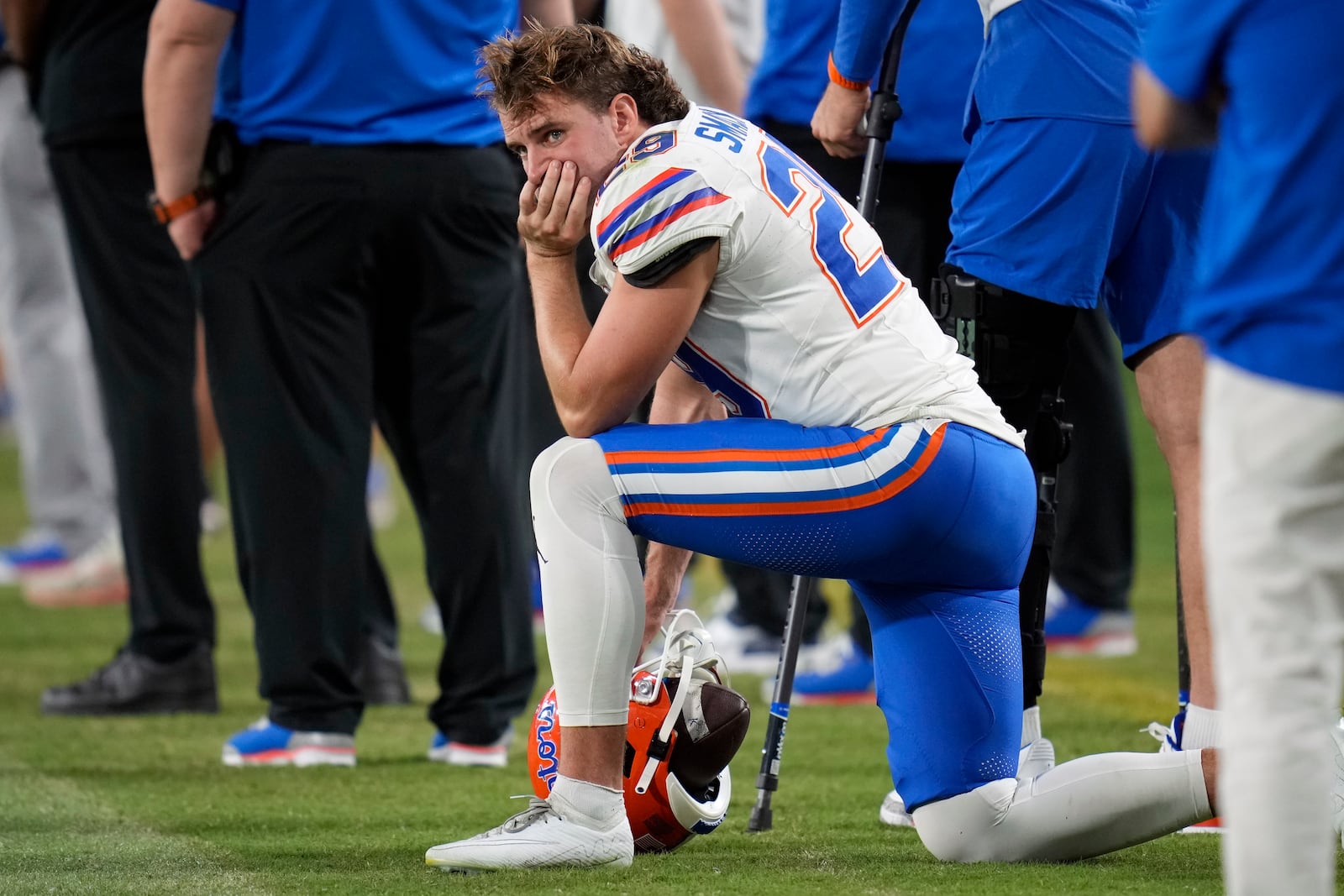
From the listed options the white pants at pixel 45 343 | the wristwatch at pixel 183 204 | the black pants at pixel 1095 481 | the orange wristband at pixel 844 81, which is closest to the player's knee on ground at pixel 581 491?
the orange wristband at pixel 844 81

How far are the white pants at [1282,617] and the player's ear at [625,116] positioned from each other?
1.20 metres

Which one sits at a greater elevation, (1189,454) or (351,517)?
(1189,454)

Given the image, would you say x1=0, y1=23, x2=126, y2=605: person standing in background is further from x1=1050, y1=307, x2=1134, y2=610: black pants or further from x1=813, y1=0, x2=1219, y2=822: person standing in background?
x1=813, y1=0, x2=1219, y2=822: person standing in background

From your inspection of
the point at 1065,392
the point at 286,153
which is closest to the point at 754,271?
the point at 286,153

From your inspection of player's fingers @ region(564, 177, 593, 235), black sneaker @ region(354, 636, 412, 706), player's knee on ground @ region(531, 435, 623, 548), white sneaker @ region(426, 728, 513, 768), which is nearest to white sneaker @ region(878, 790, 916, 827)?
player's knee on ground @ region(531, 435, 623, 548)

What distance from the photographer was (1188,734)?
3.15 meters

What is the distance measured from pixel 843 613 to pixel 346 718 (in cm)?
302

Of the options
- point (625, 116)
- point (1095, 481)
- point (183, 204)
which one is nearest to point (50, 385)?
point (183, 204)

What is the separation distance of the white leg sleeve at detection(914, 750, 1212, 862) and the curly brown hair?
3.84 ft

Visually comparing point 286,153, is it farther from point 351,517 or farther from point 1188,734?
point 1188,734

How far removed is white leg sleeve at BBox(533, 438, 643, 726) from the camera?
276 centimetres

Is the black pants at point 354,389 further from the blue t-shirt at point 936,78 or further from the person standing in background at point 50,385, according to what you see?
the person standing in background at point 50,385

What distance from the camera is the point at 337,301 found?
13.0 ft

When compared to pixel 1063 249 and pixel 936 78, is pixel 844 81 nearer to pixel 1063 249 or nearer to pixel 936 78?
pixel 1063 249
